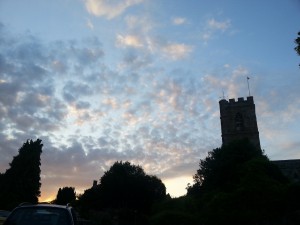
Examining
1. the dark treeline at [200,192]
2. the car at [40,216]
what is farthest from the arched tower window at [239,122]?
the car at [40,216]

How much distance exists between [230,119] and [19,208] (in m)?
67.5

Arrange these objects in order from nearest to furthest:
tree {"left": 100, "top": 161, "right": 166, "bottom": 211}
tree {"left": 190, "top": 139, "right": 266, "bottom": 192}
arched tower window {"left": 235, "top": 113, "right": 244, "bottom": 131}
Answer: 1. tree {"left": 190, "top": 139, "right": 266, "bottom": 192}
2. arched tower window {"left": 235, "top": 113, "right": 244, "bottom": 131}
3. tree {"left": 100, "top": 161, "right": 166, "bottom": 211}

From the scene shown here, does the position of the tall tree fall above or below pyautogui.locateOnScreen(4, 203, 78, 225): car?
above

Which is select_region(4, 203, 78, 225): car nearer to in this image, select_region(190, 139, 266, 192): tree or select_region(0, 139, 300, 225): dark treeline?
select_region(0, 139, 300, 225): dark treeline

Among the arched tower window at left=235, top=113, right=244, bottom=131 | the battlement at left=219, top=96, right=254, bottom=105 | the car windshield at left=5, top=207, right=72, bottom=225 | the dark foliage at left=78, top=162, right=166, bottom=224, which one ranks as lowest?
the car windshield at left=5, top=207, right=72, bottom=225

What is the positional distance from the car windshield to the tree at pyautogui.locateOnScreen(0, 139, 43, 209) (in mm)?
45146

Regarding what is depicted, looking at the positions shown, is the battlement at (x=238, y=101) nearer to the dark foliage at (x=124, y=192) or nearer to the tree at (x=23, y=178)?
the dark foliage at (x=124, y=192)

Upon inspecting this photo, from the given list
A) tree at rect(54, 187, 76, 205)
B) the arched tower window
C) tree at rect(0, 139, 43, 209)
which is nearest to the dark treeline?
tree at rect(0, 139, 43, 209)

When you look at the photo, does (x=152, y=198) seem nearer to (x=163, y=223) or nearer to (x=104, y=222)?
(x=104, y=222)

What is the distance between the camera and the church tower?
6988cm

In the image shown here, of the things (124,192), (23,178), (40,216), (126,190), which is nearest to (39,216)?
(40,216)

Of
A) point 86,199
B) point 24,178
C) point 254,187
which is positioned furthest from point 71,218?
point 86,199

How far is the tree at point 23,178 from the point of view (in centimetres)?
4951

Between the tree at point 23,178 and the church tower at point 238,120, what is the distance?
36791mm
